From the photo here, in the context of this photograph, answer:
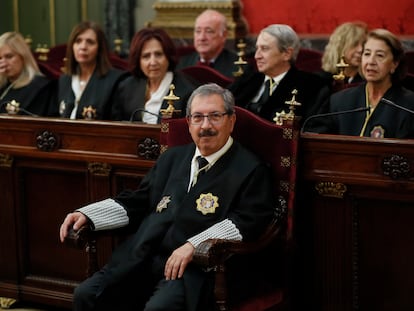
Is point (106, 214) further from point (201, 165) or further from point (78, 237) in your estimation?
point (201, 165)

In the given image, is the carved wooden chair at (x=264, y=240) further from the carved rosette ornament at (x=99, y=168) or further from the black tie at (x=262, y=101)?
the black tie at (x=262, y=101)

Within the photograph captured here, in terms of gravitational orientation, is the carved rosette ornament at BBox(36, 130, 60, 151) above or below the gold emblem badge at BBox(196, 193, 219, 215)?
above

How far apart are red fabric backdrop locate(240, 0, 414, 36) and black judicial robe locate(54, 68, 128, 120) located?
100.0 inches

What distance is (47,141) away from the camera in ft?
13.8

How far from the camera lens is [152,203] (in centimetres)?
359

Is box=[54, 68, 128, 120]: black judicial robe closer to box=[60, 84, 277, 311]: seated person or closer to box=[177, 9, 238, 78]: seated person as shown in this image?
box=[177, 9, 238, 78]: seated person

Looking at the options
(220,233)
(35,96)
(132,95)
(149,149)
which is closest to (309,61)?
(132,95)

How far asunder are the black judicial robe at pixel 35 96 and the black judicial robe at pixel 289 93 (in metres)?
1.21

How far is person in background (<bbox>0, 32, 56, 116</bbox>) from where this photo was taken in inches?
205

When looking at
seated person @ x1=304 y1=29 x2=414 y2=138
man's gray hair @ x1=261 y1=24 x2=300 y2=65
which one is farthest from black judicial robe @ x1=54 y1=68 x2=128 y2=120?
seated person @ x1=304 y1=29 x2=414 y2=138

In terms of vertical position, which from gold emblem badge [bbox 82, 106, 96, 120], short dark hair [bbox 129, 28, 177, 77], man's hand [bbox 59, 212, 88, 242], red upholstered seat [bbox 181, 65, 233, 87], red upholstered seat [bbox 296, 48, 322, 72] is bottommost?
man's hand [bbox 59, 212, 88, 242]

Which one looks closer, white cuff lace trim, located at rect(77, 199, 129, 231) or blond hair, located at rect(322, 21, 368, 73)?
white cuff lace trim, located at rect(77, 199, 129, 231)

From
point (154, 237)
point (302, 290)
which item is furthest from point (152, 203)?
point (302, 290)

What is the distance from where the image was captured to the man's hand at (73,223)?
3.42 metres
